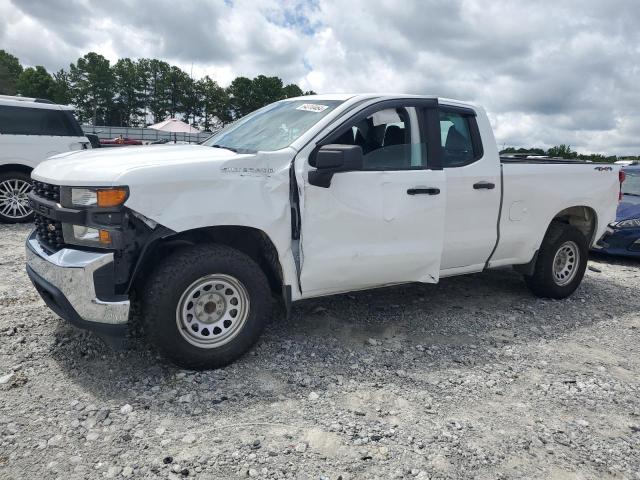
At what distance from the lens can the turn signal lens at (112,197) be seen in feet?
9.57

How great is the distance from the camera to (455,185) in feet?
13.8

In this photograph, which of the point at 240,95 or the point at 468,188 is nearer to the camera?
the point at 468,188

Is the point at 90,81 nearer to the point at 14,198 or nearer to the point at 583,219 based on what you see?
the point at 14,198

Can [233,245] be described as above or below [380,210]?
below

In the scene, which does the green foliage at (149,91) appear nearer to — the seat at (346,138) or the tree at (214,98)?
the tree at (214,98)

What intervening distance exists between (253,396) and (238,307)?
0.59 meters

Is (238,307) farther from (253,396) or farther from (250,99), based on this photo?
(250,99)

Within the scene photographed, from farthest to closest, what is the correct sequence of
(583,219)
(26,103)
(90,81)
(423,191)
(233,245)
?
(90,81), (26,103), (583,219), (423,191), (233,245)

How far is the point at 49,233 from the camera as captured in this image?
10.7 feet

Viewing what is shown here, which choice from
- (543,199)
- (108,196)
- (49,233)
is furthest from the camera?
(543,199)

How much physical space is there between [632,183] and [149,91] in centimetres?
8252

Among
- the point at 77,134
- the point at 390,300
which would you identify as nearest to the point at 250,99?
the point at 77,134

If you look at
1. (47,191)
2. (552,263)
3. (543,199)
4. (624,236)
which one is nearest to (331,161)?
(47,191)

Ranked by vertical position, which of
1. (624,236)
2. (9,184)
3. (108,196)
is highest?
(108,196)
